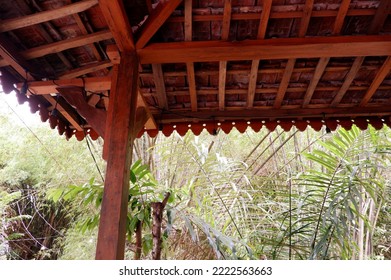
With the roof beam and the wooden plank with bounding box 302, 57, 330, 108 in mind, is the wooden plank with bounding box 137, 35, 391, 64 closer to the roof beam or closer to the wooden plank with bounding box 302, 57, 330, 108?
the roof beam

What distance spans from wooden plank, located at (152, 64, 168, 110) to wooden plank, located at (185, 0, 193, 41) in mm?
359

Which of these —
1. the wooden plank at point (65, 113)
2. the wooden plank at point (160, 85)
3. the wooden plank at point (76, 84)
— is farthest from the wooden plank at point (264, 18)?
the wooden plank at point (65, 113)

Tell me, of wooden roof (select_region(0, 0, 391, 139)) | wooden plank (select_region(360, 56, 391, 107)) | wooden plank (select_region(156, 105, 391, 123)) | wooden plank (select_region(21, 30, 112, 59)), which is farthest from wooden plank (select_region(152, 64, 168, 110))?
wooden plank (select_region(360, 56, 391, 107))

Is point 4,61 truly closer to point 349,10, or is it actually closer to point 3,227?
point 349,10

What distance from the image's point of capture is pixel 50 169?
5375 millimetres

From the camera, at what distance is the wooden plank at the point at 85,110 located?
6.42ft

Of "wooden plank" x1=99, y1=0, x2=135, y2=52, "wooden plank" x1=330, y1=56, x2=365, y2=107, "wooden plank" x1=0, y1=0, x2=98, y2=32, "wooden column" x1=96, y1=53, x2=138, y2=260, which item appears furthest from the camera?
"wooden plank" x1=330, y1=56, x2=365, y2=107

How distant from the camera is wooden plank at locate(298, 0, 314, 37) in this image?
1.79 meters

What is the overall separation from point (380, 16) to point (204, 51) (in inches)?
41.6

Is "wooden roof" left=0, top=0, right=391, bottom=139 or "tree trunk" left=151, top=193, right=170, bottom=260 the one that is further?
"tree trunk" left=151, top=193, right=170, bottom=260

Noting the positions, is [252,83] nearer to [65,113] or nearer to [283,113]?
[283,113]

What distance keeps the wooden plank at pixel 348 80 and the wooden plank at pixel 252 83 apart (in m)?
0.68

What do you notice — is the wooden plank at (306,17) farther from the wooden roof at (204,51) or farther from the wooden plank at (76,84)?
the wooden plank at (76,84)
